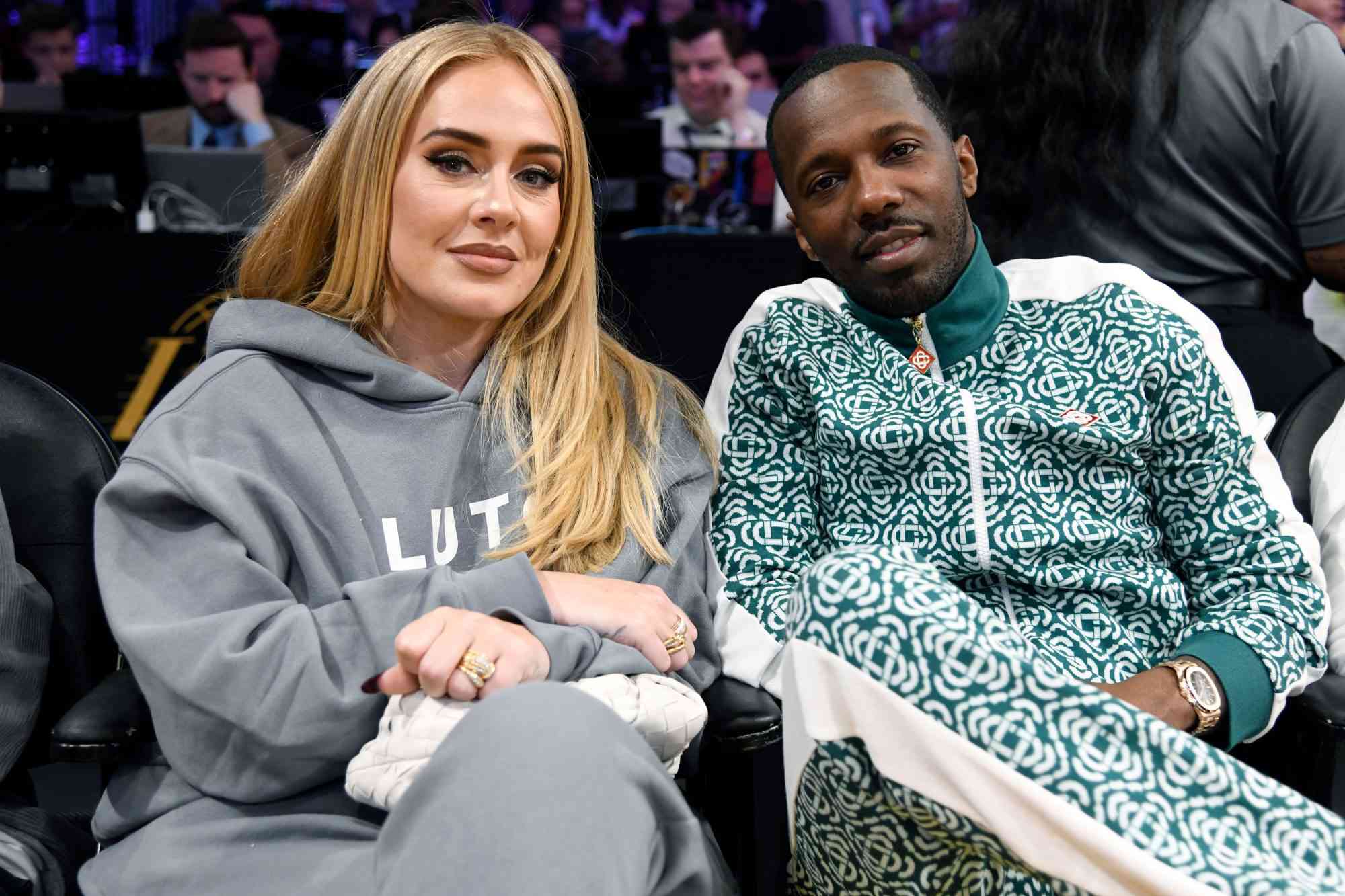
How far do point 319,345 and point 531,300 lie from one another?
12.3 inches

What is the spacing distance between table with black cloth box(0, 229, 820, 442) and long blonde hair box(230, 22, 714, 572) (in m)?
1.05

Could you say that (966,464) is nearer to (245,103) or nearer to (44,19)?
(245,103)

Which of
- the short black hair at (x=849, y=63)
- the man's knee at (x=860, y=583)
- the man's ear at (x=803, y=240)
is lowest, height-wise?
the man's knee at (x=860, y=583)

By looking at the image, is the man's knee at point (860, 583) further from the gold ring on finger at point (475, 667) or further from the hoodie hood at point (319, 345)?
the hoodie hood at point (319, 345)

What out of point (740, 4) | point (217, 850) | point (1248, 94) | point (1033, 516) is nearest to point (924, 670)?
point (1033, 516)

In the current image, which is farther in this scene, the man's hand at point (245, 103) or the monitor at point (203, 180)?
the man's hand at point (245, 103)

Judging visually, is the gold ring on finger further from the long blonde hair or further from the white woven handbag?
the long blonde hair

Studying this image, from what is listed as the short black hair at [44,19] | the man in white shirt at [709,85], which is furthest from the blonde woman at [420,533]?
the short black hair at [44,19]

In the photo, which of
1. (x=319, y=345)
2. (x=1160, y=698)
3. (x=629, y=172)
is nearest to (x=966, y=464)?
(x=1160, y=698)

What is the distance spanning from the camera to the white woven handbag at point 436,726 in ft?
4.26

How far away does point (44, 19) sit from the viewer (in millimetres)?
6742

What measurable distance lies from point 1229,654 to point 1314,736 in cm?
12

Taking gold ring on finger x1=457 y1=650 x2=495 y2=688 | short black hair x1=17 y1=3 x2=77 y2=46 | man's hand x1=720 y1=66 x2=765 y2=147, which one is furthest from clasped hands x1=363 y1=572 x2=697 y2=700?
short black hair x1=17 y1=3 x2=77 y2=46

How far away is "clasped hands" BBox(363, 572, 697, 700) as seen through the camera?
4.33ft
